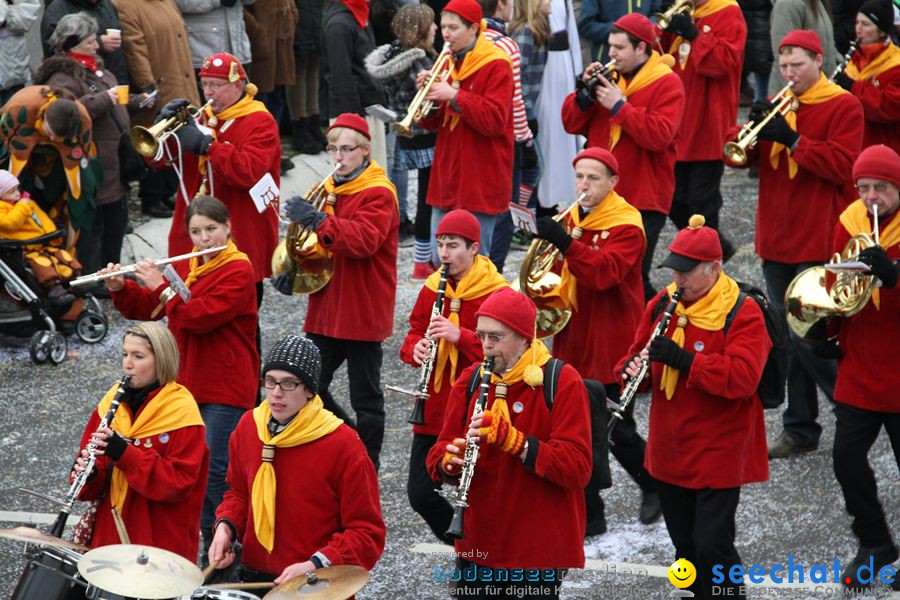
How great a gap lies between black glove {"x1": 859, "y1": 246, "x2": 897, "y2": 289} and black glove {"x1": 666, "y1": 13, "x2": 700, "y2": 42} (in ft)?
14.2

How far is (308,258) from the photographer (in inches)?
337

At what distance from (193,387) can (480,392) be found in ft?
7.32

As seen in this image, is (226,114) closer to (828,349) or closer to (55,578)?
(828,349)

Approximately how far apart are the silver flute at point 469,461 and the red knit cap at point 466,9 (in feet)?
13.8

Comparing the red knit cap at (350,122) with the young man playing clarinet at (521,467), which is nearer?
the young man playing clarinet at (521,467)

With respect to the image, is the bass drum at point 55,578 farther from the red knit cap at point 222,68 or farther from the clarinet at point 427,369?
the red knit cap at point 222,68

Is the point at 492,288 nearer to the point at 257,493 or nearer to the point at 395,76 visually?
the point at 257,493

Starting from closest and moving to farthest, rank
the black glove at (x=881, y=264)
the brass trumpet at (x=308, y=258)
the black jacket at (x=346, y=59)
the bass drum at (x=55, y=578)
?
the bass drum at (x=55, y=578)
the black glove at (x=881, y=264)
the brass trumpet at (x=308, y=258)
the black jacket at (x=346, y=59)

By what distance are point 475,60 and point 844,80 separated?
2571 mm

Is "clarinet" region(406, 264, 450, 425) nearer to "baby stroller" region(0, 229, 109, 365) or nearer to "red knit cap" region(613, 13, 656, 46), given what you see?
"red knit cap" region(613, 13, 656, 46)

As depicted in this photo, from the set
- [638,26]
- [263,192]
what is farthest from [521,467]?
[638,26]

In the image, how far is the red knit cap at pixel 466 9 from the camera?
975 centimetres

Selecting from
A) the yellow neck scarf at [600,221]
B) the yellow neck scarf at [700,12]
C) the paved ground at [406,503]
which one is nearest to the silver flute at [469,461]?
the paved ground at [406,503]

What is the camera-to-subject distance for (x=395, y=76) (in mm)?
11586
